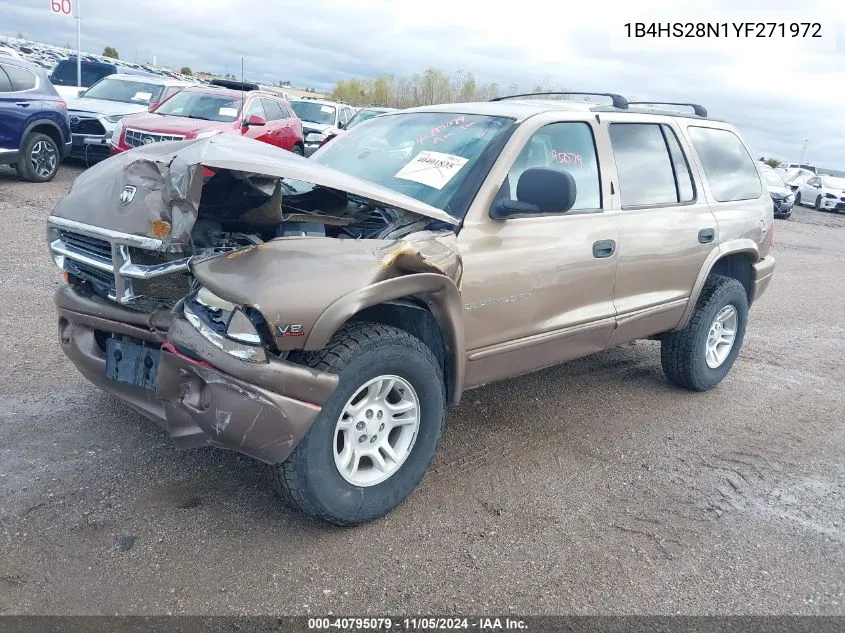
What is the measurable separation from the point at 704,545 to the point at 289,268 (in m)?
2.24

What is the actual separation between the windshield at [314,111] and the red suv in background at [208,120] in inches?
205

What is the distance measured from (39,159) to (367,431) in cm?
1039

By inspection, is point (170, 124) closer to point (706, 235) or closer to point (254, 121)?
point (254, 121)

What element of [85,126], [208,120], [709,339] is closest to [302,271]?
[709,339]

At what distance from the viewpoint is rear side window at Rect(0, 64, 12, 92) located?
420 inches

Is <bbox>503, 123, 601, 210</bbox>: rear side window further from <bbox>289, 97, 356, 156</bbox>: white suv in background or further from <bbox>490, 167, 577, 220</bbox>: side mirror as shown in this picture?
<bbox>289, 97, 356, 156</bbox>: white suv in background

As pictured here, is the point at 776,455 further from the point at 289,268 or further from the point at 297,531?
the point at 289,268

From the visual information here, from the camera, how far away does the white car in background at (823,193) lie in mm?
25641

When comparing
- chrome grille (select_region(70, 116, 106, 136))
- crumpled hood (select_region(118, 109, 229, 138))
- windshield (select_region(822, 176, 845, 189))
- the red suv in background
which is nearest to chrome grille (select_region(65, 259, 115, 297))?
the red suv in background

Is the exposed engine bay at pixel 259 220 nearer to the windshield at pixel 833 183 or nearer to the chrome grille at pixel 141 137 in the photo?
the chrome grille at pixel 141 137

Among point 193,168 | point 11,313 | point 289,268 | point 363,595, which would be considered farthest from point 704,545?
point 11,313

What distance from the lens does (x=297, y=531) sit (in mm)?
3148

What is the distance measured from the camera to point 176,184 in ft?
9.81

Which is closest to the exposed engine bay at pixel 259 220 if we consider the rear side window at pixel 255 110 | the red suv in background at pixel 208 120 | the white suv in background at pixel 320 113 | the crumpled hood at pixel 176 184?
the crumpled hood at pixel 176 184
